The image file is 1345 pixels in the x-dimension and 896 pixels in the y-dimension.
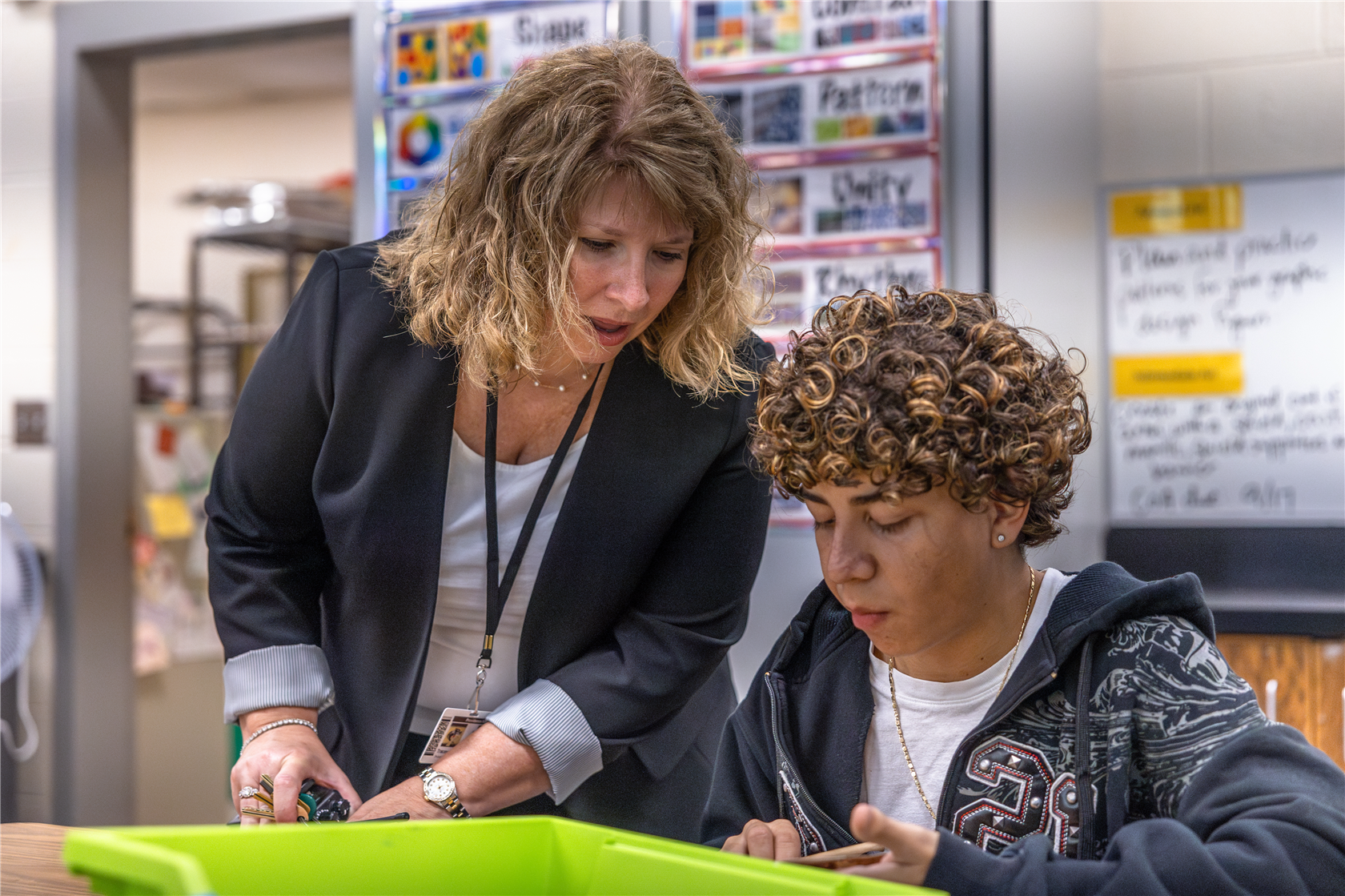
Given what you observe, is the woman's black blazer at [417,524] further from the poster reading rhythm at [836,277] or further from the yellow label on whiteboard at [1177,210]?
the yellow label on whiteboard at [1177,210]

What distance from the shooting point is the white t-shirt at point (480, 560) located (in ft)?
4.93

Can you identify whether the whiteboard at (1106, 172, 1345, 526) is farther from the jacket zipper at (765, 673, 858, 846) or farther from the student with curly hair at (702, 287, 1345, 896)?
the jacket zipper at (765, 673, 858, 846)

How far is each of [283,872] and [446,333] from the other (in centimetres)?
75

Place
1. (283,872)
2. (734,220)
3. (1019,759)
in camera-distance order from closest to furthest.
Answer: (283,872), (1019,759), (734,220)

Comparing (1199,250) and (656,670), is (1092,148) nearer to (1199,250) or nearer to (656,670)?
(1199,250)

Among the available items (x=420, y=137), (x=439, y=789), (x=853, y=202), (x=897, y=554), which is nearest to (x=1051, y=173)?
(x=853, y=202)

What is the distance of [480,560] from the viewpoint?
1502 mm

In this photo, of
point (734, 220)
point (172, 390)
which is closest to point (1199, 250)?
point (734, 220)

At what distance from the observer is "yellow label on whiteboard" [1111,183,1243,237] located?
2422 mm

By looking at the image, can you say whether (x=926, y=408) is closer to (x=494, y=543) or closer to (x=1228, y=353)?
(x=494, y=543)

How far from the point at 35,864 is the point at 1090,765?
3.45 feet

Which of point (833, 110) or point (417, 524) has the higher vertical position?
point (833, 110)

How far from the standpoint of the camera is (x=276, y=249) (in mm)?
5035

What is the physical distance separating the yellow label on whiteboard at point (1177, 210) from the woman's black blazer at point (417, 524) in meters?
1.29
